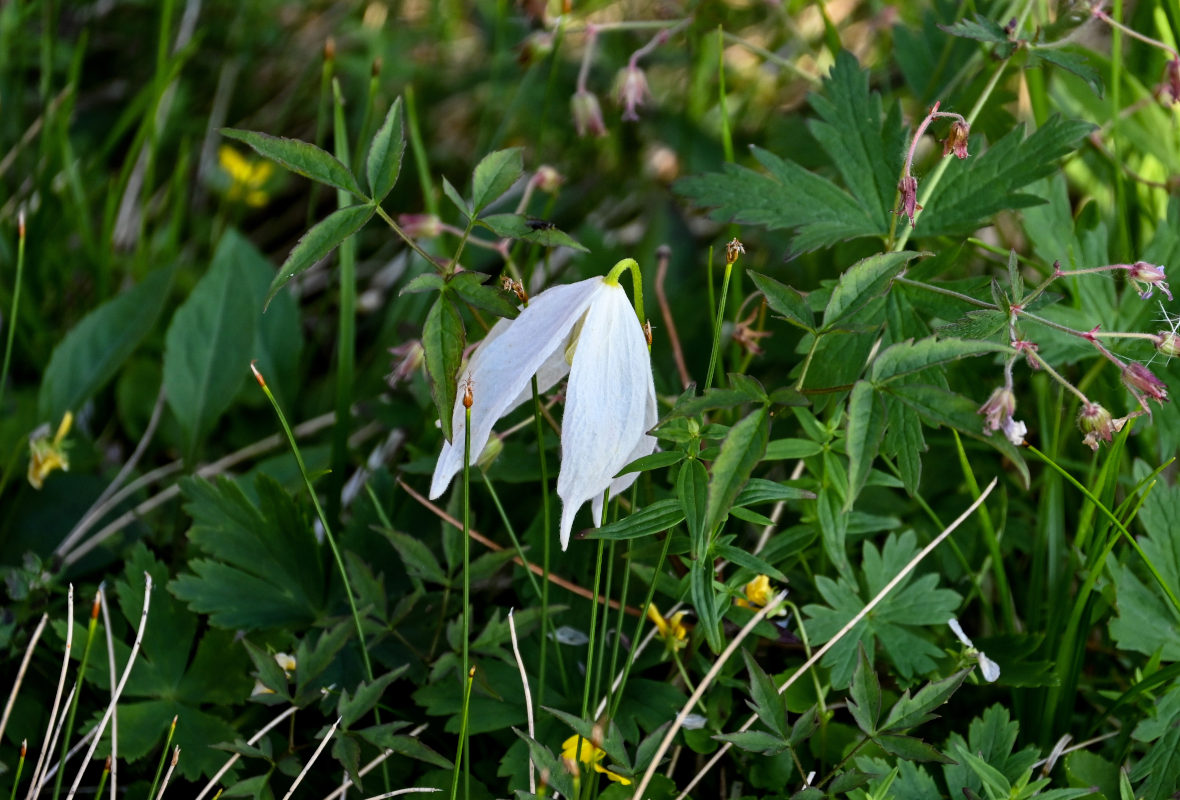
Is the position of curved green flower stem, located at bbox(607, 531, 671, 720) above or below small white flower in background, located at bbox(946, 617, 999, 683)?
above

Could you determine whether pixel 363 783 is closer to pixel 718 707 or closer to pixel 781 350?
pixel 718 707

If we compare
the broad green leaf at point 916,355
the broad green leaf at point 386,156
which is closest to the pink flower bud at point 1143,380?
the broad green leaf at point 916,355

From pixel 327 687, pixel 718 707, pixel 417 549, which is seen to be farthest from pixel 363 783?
pixel 718 707

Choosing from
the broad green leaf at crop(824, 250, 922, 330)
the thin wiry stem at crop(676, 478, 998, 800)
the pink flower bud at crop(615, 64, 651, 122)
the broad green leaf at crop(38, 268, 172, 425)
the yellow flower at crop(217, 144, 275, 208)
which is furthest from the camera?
the yellow flower at crop(217, 144, 275, 208)

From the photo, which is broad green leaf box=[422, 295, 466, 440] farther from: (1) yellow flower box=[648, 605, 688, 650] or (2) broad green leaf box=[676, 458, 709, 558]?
(1) yellow flower box=[648, 605, 688, 650]

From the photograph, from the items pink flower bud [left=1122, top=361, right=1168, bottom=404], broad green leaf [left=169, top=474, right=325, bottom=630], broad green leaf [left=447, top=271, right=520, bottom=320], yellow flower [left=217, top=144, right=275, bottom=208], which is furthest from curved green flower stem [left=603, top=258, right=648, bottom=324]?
yellow flower [left=217, top=144, right=275, bottom=208]

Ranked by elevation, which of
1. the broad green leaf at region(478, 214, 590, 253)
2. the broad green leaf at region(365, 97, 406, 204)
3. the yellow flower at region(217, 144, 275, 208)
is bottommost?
the yellow flower at region(217, 144, 275, 208)
